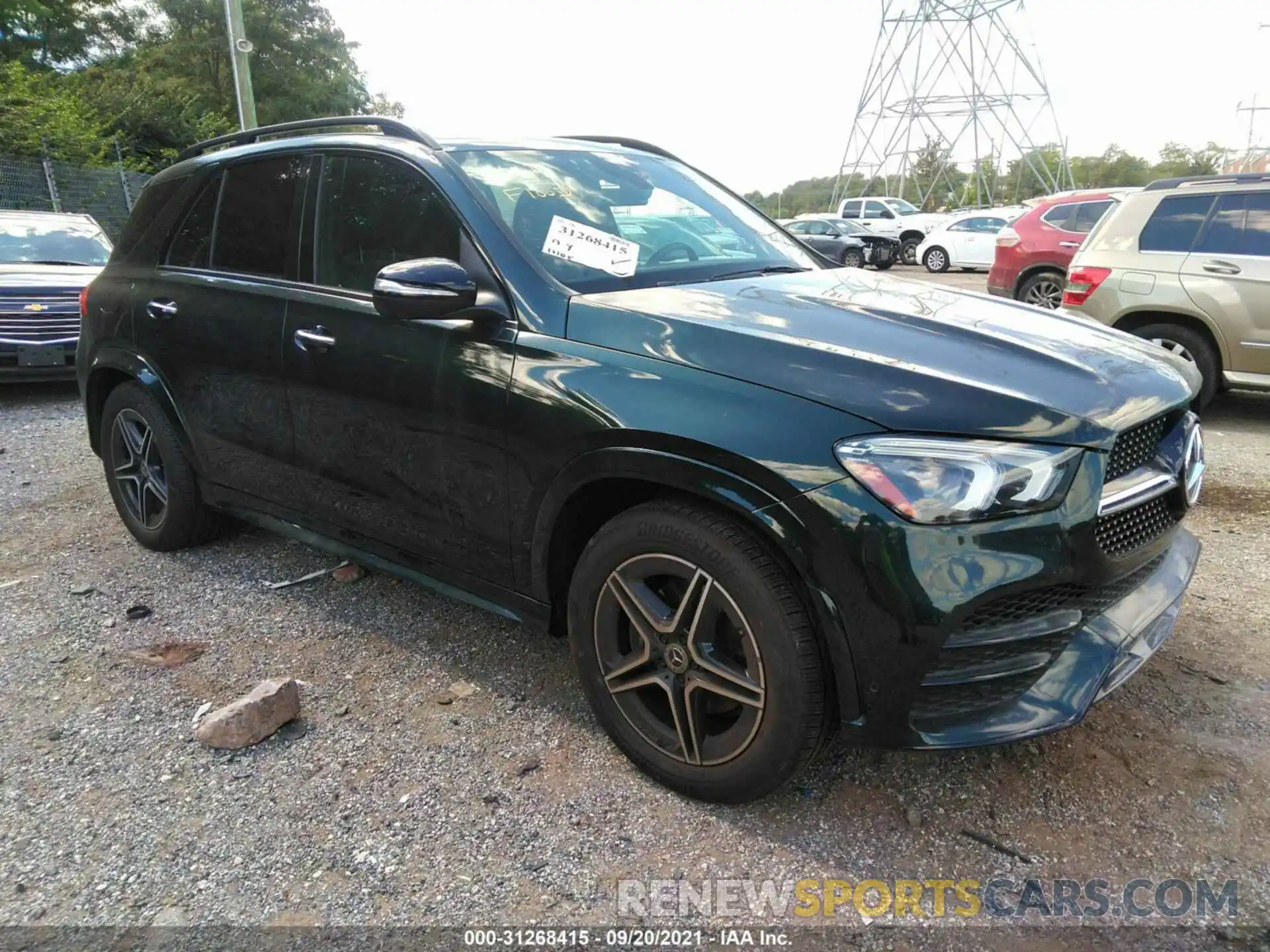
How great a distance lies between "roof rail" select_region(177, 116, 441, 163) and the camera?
2998 mm

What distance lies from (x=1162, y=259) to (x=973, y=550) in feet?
19.8

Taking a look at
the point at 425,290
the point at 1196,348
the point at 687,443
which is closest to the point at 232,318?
the point at 425,290

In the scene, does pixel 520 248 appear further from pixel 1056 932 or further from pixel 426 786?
pixel 1056 932

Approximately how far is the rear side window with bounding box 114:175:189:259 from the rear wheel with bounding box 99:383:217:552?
2.14 feet

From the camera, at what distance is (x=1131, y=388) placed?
2227 millimetres

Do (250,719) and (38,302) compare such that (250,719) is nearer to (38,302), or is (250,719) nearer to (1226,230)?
(38,302)

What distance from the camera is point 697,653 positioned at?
88.3 inches

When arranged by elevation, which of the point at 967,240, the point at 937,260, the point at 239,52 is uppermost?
the point at 239,52

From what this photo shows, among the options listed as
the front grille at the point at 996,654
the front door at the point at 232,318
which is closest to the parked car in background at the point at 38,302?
the front door at the point at 232,318

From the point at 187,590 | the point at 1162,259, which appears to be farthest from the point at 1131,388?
the point at 1162,259

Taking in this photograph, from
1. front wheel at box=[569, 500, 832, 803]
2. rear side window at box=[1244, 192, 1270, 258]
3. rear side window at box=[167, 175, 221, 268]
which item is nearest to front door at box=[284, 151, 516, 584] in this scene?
front wheel at box=[569, 500, 832, 803]

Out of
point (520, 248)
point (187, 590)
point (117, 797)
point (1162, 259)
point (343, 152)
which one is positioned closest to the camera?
point (117, 797)

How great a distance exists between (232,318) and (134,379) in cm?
93

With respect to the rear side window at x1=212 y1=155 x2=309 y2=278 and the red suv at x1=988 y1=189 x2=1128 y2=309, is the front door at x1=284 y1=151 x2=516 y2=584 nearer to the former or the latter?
the rear side window at x1=212 y1=155 x2=309 y2=278
